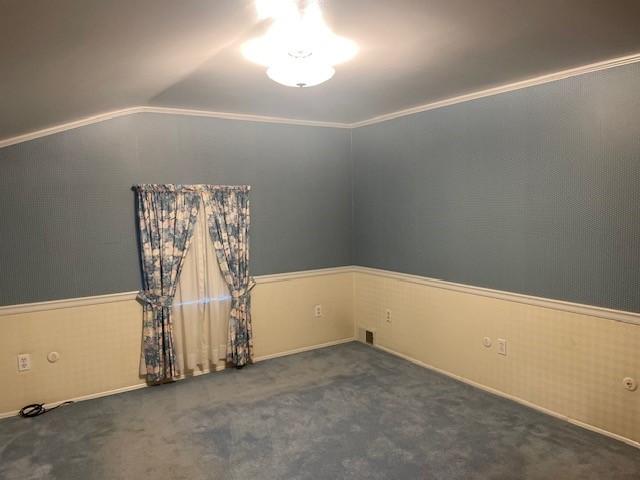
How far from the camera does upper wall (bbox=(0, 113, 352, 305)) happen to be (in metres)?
3.45

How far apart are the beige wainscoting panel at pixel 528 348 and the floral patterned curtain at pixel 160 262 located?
209cm

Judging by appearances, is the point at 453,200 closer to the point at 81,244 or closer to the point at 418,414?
the point at 418,414

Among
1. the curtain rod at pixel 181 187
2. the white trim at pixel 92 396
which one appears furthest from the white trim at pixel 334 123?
the white trim at pixel 92 396

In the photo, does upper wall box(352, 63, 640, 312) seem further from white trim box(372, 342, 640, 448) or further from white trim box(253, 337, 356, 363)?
white trim box(253, 337, 356, 363)

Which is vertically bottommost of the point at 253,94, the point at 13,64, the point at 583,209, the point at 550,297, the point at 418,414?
the point at 418,414

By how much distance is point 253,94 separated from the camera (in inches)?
136

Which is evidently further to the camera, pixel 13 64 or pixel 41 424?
pixel 41 424

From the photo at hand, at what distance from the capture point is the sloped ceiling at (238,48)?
1.52 m

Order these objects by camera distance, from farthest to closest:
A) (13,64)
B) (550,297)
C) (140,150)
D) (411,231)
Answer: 1. (411,231)
2. (140,150)
3. (550,297)
4. (13,64)

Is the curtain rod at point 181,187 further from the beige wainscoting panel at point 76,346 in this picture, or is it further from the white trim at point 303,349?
the white trim at point 303,349

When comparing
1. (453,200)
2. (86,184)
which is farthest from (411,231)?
(86,184)

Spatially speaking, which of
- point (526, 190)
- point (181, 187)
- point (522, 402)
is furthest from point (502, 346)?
point (181, 187)

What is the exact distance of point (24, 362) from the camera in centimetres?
349

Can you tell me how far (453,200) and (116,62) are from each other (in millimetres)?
2775
